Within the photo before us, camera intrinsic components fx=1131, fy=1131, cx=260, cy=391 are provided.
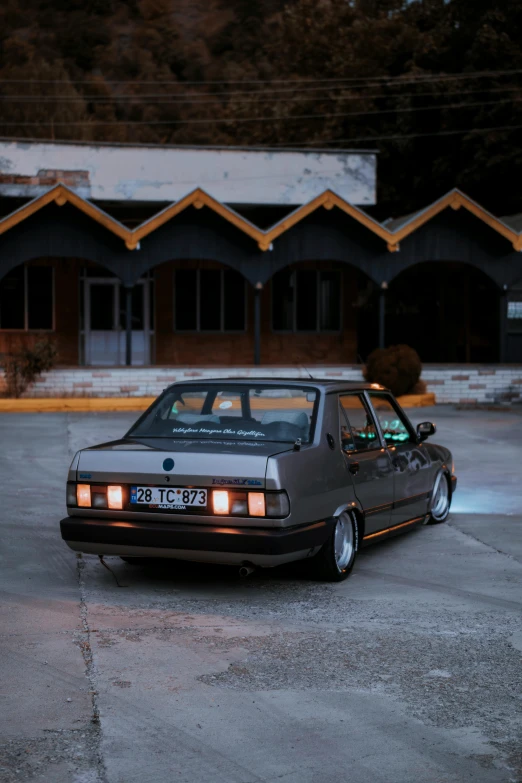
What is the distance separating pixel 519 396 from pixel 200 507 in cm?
2039

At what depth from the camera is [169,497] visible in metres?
7.28

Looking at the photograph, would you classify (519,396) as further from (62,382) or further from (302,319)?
(62,382)

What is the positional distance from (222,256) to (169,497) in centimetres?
1990

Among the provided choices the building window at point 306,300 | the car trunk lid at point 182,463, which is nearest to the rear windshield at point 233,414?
the car trunk lid at point 182,463

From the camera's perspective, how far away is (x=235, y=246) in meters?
26.8

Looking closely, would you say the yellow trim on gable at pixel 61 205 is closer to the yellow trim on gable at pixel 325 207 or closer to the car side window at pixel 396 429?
the yellow trim on gable at pixel 325 207

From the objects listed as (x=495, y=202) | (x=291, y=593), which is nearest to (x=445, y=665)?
(x=291, y=593)

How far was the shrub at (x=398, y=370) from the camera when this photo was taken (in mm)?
24594

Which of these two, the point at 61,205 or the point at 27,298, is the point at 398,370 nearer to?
the point at 61,205

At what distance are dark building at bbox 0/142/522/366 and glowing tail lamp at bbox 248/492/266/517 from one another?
18.7m

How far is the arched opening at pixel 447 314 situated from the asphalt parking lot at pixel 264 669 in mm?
22584

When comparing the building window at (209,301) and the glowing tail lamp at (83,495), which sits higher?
the building window at (209,301)

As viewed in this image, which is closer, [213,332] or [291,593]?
[291,593]

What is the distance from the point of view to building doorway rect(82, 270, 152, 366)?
2880 centimetres
